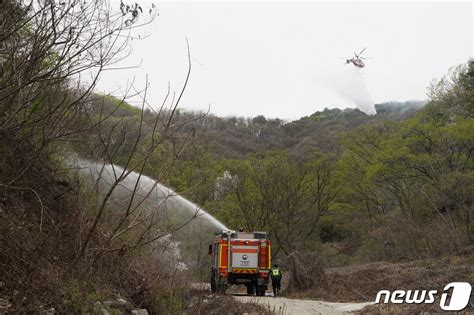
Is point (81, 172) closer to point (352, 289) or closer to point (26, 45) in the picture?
point (26, 45)

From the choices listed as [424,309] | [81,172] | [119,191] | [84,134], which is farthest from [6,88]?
[424,309]

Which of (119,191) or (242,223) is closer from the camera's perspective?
(119,191)

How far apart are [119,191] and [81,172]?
1.17m

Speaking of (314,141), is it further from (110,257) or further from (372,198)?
(110,257)

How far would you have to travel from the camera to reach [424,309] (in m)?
11.1

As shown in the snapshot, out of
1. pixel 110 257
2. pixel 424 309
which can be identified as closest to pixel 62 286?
pixel 110 257

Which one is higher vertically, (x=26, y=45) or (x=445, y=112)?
(x=445, y=112)

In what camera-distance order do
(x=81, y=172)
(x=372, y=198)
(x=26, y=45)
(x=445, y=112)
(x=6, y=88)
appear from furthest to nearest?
(x=372, y=198) → (x=445, y=112) → (x=81, y=172) → (x=26, y=45) → (x=6, y=88)

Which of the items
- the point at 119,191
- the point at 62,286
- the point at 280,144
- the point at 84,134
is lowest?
the point at 62,286

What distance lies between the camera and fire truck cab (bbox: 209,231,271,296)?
21766 mm

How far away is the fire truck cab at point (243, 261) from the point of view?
71.4 feet

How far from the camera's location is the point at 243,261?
21922 millimetres

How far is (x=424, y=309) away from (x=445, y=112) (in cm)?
2830

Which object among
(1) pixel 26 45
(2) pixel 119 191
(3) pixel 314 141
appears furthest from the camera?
(3) pixel 314 141
